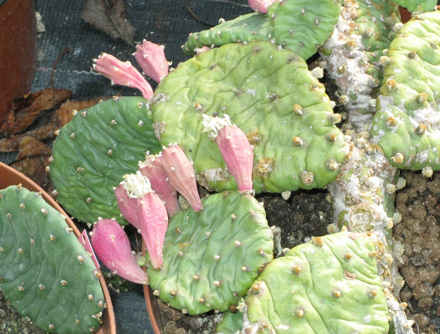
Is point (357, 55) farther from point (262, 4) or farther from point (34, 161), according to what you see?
point (34, 161)

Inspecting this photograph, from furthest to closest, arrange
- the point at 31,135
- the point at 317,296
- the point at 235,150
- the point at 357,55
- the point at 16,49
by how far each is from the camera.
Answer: the point at 31,135, the point at 16,49, the point at 357,55, the point at 235,150, the point at 317,296

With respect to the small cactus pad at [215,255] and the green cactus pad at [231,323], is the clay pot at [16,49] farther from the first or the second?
the green cactus pad at [231,323]

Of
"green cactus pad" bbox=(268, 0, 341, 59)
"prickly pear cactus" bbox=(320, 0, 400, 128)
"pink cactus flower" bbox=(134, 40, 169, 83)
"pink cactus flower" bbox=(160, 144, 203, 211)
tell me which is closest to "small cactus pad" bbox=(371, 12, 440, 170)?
"prickly pear cactus" bbox=(320, 0, 400, 128)

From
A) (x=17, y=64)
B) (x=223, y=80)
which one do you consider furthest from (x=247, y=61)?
(x=17, y=64)

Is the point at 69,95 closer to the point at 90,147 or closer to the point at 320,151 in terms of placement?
the point at 90,147

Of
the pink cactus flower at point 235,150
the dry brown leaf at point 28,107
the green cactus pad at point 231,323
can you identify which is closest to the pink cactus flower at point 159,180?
the pink cactus flower at point 235,150

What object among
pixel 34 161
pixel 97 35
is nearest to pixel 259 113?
pixel 34 161

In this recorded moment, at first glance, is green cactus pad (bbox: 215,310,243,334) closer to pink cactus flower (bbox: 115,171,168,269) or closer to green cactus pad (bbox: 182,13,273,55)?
pink cactus flower (bbox: 115,171,168,269)
